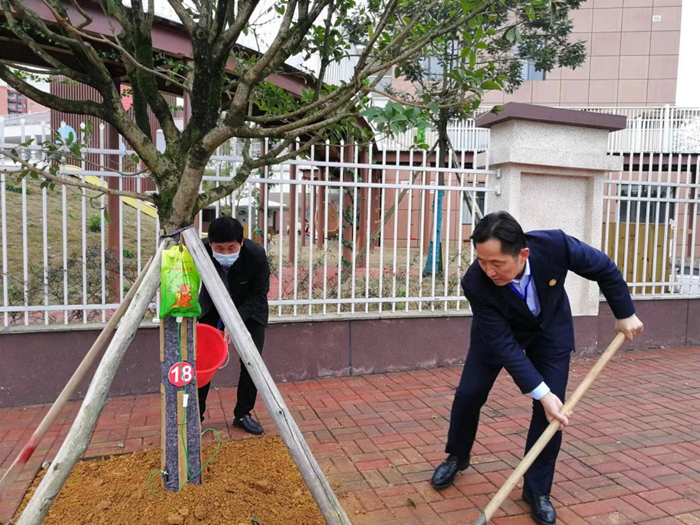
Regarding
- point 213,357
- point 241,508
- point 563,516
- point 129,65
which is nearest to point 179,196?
point 129,65

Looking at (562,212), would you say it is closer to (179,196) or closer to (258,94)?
(258,94)

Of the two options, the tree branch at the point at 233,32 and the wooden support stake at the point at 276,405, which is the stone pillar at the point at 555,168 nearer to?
the tree branch at the point at 233,32

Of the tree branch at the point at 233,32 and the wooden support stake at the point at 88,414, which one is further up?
the tree branch at the point at 233,32

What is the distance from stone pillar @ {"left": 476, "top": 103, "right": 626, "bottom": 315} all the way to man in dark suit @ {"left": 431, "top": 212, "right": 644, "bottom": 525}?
9.25 feet

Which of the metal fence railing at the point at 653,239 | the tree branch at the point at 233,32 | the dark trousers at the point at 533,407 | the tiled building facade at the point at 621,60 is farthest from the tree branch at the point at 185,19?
the tiled building facade at the point at 621,60

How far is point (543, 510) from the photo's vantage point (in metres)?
2.79

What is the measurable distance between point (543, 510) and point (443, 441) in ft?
3.55

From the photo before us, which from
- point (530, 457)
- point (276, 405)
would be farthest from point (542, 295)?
point (276, 405)

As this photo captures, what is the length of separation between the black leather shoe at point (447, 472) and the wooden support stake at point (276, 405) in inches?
40.9

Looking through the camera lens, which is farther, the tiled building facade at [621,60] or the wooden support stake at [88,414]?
the tiled building facade at [621,60]

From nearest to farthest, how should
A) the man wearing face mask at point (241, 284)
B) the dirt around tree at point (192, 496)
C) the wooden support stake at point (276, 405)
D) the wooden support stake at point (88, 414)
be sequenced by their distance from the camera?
the wooden support stake at point (88, 414)
the wooden support stake at point (276, 405)
the dirt around tree at point (192, 496)
the man wearing face mask at point (241, 284)

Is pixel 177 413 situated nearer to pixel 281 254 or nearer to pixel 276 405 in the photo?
pixel 276 405

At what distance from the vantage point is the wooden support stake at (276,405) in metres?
2.18

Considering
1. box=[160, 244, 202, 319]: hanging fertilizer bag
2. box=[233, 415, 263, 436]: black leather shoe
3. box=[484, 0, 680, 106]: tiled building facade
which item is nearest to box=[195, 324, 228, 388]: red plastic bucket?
box=[160, 244, 202, 319]: hanging fertilizer bag
